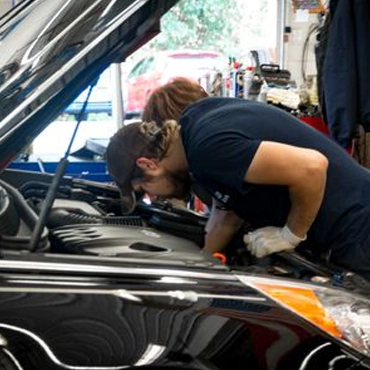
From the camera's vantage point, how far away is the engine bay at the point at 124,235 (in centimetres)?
133

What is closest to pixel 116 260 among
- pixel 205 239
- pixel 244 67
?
pixel 205 239

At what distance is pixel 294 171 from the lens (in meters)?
1.44

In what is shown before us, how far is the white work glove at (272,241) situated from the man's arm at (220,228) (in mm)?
155

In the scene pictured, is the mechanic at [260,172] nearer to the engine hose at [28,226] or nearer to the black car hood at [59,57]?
the engine hose at [28,226]

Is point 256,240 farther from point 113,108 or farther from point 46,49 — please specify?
point 113,108

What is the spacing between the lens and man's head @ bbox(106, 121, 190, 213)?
167cm

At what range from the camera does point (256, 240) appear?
5.31 ft

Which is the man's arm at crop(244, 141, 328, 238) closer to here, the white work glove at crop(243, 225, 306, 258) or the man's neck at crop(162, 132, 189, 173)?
the white work glove at crop(243, 225, 306, 258)

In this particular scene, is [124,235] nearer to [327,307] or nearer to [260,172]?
[260,172]

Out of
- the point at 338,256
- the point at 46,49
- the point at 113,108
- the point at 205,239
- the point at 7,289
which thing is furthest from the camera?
the point at 113,108

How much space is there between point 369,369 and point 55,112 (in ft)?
2.39

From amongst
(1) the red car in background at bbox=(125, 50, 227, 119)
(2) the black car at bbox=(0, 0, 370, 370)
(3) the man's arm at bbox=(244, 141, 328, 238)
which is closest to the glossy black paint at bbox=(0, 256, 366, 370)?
(2) the black car at bbox=(0, 0, 370, 370)

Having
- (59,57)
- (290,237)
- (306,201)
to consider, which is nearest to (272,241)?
(290,237)

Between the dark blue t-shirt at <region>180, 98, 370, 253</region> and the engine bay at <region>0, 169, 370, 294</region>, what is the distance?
12cm
